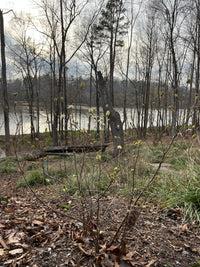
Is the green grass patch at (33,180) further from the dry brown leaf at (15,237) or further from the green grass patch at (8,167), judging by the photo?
the dry brown leaf at (15,237)

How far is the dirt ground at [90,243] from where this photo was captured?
58.1 inches

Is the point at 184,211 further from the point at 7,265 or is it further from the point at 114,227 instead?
the point at 7,265

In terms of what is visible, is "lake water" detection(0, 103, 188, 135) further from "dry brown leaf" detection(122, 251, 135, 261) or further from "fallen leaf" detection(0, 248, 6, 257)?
"dry brown leaf" detection(122, 251, 135, 261)

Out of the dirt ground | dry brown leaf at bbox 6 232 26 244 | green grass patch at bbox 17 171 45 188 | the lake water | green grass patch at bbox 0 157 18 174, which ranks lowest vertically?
green grass patch at bbox 0 157 18 174

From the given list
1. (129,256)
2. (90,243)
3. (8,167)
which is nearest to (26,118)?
(8,167)

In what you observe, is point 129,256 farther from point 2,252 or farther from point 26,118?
point 26,118

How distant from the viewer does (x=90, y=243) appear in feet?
5.40

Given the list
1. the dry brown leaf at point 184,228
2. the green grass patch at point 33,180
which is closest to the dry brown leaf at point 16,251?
the dry brown leaf at point 184,228

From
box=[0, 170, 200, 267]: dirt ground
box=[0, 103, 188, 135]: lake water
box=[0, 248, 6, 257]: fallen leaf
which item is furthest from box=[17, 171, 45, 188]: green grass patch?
box=[0, 248, 6, 257]: fallen leaf

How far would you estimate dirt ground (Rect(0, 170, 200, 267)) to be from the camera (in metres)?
1.48

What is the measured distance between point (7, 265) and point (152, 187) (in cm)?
227

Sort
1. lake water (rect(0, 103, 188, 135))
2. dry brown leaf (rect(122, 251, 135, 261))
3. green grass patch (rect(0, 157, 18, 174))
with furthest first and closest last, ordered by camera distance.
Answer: green grass patch (rect(0, 157, 18, 174))
lake water (rect(0, 103, 188, 135))
dry brown leaf (rect(122, 251, 135, 261))

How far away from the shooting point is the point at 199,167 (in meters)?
3.14

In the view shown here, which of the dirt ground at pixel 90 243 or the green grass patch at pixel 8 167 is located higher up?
the dirt ground at pixel 90 243
